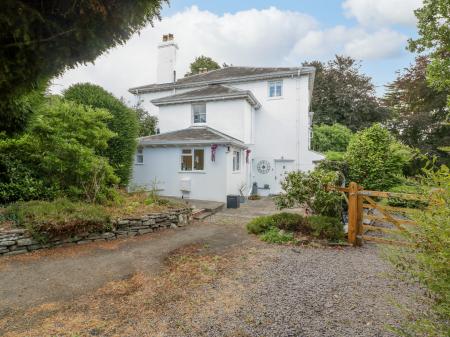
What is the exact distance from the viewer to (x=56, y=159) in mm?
7391

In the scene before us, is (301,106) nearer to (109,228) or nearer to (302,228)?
(302,228)

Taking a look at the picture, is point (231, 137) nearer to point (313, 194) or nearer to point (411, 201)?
point (313, 194)

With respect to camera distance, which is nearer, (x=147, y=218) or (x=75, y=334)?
(x=75, y=334)

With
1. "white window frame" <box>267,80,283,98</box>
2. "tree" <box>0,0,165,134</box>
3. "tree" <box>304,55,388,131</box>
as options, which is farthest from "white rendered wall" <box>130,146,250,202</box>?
"tree" <box>304,55,388,131</box>

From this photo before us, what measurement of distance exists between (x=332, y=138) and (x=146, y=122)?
16.6 m

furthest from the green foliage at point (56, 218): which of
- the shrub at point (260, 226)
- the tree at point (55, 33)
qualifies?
the tree at point (55, 33)

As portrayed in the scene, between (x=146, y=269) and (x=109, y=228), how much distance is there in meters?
2.55

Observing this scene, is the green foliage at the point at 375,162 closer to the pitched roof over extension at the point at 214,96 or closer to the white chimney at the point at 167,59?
the pitched roof over extension at the point at 214,96

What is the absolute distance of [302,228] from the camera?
7145 millimetres

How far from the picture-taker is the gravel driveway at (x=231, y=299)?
316 cm


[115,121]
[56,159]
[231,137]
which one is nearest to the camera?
[56,159]

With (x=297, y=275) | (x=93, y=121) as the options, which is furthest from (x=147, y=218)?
(x=297, y=275)

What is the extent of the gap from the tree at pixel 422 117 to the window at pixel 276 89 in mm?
10779

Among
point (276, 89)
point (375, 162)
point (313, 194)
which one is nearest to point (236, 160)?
point (276, 89)
